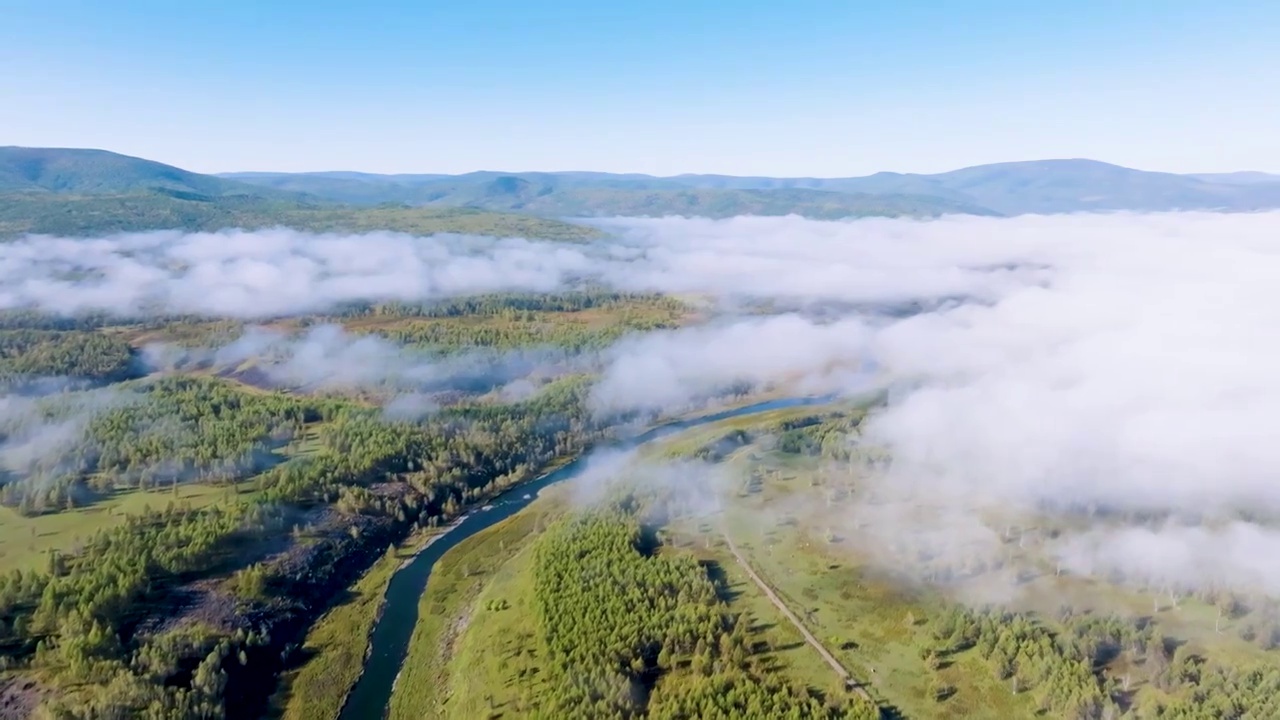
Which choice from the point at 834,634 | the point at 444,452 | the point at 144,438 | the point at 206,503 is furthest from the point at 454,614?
the point at 144,438

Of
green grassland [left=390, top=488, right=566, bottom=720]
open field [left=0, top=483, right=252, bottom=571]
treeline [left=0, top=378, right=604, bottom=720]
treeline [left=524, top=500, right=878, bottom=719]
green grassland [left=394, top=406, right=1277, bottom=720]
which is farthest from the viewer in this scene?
open field [left=0, top=483, right=252, bottom=571]

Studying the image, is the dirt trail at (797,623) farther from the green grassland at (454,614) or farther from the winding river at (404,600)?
the winding river at (404,600)

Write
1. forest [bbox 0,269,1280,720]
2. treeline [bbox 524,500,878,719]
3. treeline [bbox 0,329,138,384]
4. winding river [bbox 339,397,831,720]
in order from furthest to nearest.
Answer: treeline [bbox 0,329,138,384]
winding river [bbox 339,397,831,720]
forest [bbox 0,269,1280,720]
treeline [bbox 524,500,878,719]

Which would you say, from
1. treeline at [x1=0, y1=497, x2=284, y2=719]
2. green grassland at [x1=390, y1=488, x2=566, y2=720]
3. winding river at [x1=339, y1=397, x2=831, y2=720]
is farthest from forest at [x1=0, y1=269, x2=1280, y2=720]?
winding river at [x1=339, y1=397, x2=831, y2=720]

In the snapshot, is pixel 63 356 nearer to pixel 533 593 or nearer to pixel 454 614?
pixel 454 614

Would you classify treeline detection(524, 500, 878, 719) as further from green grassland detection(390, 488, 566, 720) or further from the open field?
the open field

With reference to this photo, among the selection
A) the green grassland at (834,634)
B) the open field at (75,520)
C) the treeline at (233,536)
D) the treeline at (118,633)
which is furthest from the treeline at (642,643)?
the open field at (75,520)

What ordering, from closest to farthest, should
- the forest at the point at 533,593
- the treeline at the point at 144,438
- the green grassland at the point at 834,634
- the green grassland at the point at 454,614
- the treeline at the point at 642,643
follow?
the treeline at the point at 642,643 < the forest at the point at 533,593 < the green grassland at the point at 834,634 < the green grassland at the point at 454,614 < the treeline at the point at 144,438
